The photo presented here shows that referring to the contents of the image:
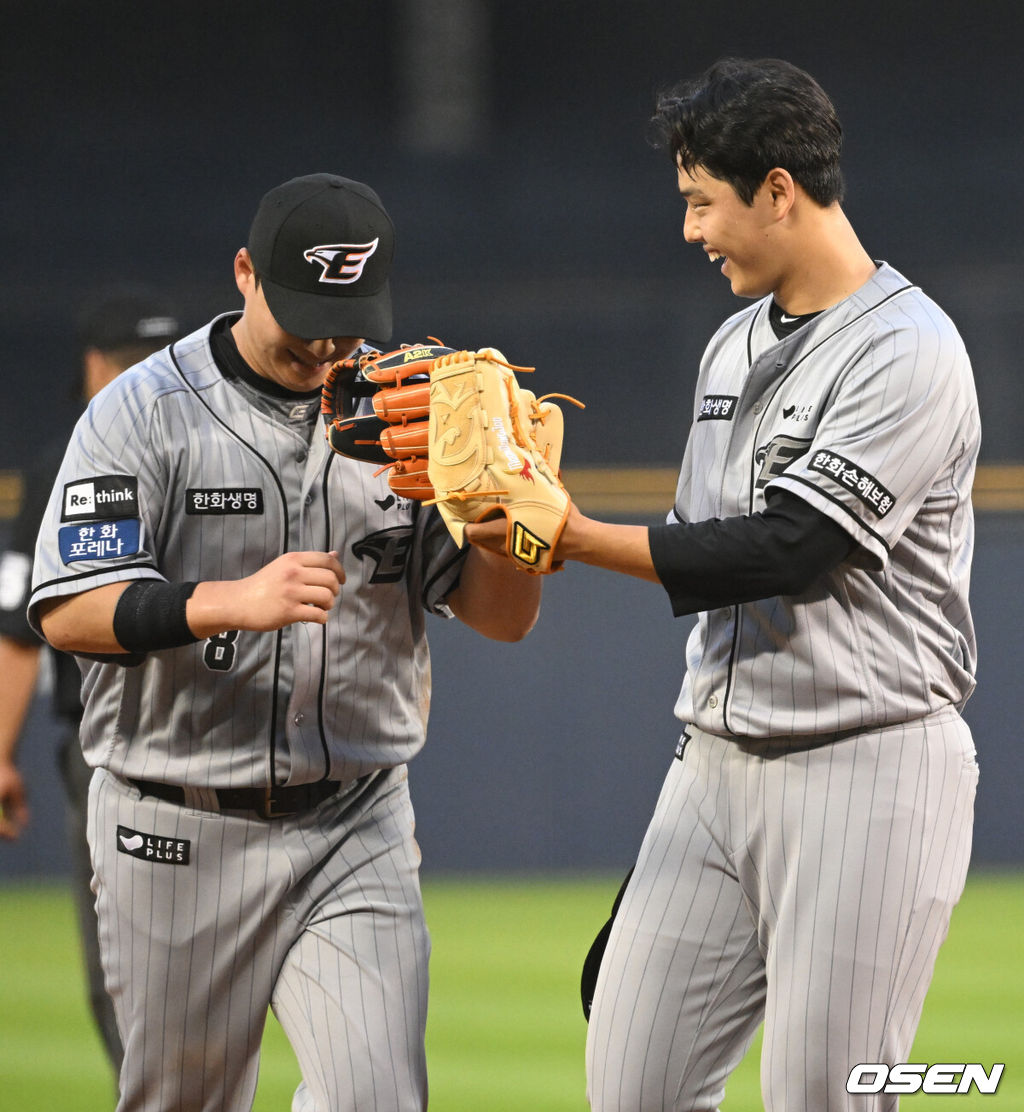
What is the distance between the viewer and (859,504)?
214 centimetres

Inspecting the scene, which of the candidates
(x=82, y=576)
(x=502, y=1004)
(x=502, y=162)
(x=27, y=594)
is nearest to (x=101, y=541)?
(x=82, y=576)

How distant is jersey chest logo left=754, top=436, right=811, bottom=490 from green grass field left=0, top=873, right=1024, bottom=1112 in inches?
85.4

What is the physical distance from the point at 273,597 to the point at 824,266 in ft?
3.16

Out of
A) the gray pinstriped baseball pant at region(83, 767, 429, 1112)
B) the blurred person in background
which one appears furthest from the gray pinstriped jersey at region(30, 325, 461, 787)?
the blurred person in background

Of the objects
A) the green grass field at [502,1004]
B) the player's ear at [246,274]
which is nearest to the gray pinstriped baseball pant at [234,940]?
the player's ear at [246,274]

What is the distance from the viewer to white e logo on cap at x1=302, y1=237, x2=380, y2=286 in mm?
2350

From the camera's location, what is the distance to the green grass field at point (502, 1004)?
3971 millimetres

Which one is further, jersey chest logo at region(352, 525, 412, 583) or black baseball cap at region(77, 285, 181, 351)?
black baseball cap at region(77, 285, 181, 351)

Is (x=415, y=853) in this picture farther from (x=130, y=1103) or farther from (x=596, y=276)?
(x=596, y=276)

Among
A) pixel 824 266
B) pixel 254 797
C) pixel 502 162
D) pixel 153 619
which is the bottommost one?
pixel 254 797

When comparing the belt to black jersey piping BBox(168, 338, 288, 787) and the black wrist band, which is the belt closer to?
black jersey piping BBox(168, 338, 288, 787)

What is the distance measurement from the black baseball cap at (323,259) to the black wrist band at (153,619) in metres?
0.44

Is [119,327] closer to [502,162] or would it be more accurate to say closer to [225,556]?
[225,556]

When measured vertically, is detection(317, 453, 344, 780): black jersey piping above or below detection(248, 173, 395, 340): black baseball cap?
below
